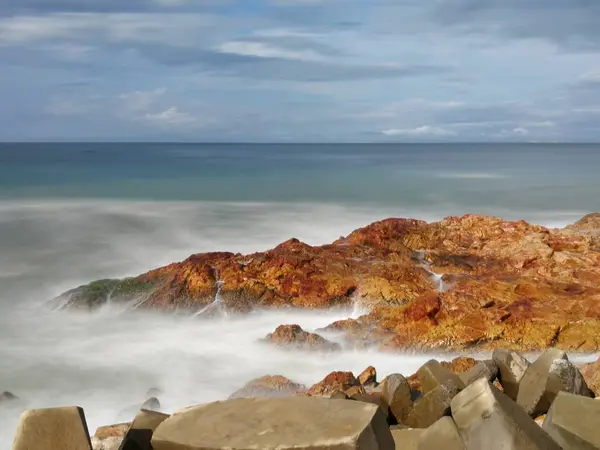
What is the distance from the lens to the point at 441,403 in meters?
4.01

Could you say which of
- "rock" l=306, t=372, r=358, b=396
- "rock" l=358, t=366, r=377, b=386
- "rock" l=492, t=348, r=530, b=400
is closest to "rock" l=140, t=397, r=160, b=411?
"rock" l=306, t=372, r=358, b=396

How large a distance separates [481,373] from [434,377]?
1.79ft

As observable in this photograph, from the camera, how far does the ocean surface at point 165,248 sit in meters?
8.53

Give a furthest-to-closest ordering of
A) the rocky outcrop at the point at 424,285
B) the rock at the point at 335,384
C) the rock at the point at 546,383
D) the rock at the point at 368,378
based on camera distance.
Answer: the rocky outcrop at the point at 424,285, the rock at the point at 368,378, the rock at the point at 335,384, the rock at the point at 546,383

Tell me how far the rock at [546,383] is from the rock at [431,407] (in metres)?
0.61

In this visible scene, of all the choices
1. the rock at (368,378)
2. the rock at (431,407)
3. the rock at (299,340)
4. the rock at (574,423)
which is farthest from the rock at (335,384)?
the rock at (574,423)

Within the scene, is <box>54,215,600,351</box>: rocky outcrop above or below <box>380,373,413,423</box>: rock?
below

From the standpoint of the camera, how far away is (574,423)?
3.18m

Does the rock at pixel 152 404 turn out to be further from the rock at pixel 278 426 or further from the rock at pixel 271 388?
the rock at pixel 278 426

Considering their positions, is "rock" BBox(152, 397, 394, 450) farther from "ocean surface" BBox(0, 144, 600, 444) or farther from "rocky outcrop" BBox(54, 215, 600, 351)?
"rocky outcrop" BBox(54, 215, 600, 351)

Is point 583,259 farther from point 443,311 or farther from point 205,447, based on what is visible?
point 205,447

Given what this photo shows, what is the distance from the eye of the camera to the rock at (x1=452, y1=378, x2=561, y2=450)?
2.87 metres

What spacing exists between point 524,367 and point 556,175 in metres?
51.2

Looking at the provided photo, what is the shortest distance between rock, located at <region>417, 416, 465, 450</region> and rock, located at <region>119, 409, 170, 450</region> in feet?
3.93
